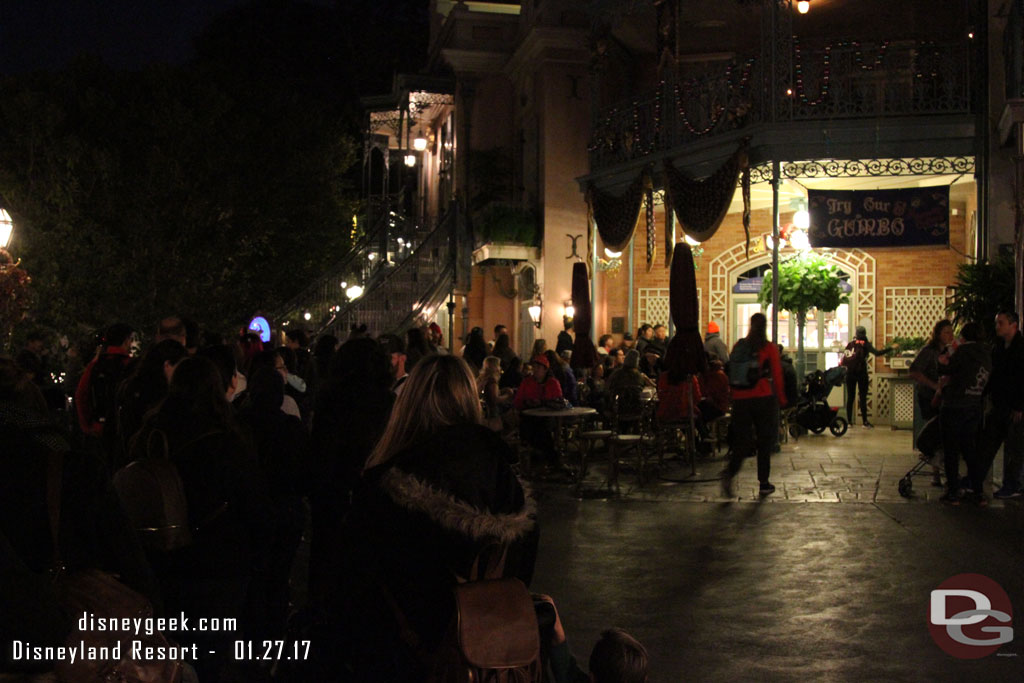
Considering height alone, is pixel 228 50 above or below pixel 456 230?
above

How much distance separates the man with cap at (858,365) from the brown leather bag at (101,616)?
60.5 feet

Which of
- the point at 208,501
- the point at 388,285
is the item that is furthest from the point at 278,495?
the point at 388,285

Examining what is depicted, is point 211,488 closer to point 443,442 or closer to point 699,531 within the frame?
point 443,442

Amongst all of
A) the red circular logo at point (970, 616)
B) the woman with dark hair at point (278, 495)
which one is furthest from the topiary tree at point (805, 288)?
the woman with dark hair at point (278, 495)

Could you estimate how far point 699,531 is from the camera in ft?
33.2

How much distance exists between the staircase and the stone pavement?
10.9 m

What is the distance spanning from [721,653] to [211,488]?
3.18 meters

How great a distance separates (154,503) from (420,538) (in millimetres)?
1491

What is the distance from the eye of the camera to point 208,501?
178 inches

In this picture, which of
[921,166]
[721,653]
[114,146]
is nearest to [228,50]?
[114,146]

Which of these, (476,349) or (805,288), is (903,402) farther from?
(476,349)

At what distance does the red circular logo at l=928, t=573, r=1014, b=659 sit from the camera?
21.0 ft

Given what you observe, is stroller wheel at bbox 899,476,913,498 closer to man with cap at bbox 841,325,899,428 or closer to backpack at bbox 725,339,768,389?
backpack at bbox 725,339,768,389

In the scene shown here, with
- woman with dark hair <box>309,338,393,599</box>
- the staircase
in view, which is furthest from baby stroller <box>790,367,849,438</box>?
woman with dark hair <box>309,338,393,599</box>
